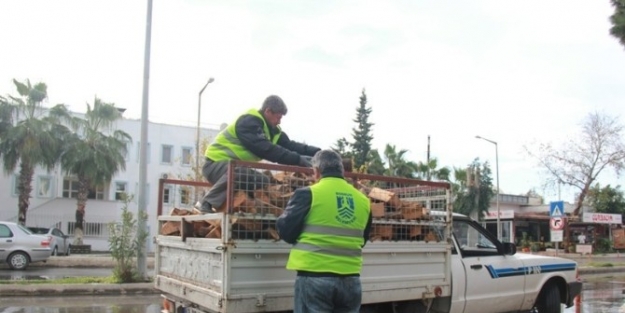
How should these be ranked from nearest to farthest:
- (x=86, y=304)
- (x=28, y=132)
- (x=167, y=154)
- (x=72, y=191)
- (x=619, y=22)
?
1. (x=619, y=22)
2. (x=86, y=304)
3. (x=28, y=132)
4. (x=72, y=191)
5. (x=167, y=154)

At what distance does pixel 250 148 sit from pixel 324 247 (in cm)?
147

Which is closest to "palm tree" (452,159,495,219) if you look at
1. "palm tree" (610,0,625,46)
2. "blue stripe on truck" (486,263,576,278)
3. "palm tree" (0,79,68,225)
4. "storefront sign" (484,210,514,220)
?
"storefront sign" (484,210,514,220)

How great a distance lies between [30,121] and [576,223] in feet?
124

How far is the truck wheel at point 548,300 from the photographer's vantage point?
7.85 meters

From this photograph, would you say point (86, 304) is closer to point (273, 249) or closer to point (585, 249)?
point (273, 249)

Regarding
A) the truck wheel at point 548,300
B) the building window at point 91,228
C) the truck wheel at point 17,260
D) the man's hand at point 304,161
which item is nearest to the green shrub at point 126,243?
the truck wheel at point 17,260

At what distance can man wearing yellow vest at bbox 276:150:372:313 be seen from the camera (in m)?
4.31

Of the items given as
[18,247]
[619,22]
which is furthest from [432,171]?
[619,22]

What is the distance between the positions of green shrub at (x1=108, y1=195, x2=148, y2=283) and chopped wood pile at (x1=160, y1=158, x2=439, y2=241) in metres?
7.31

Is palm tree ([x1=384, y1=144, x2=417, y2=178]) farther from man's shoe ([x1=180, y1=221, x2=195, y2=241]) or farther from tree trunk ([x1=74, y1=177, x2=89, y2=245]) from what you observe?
man's shoe ([x1=180, y1=221, x2=195, y2=241])

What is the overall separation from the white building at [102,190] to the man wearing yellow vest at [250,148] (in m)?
29.3

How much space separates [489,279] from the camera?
700 cm

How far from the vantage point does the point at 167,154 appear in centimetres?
4175

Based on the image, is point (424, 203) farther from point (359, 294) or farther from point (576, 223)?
point (576, 223)
